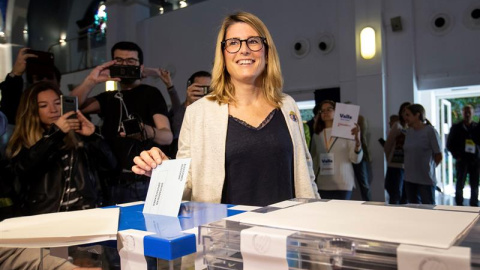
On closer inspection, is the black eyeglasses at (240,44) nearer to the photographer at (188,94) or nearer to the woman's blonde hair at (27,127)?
the photographer at (188,94)

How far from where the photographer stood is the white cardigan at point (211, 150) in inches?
52.1

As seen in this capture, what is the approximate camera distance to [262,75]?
1506 mm

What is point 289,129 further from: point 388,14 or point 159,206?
point 388,14

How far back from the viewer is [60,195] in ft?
6.41

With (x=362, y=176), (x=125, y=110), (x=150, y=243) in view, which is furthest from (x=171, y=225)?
(x=362, y=176)

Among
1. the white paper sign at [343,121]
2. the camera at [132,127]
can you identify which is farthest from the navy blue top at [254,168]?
the white paper sign at [343,121]

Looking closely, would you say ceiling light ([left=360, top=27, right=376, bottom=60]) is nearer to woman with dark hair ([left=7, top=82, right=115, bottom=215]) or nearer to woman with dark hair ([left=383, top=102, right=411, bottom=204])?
woman with dark hair ([left=383, top=102, right=411, bottom=204])

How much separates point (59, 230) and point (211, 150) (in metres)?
0.67

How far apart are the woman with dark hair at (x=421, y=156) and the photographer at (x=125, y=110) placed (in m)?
2.99

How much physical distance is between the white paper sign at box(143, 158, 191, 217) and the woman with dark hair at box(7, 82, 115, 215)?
3.72 ft

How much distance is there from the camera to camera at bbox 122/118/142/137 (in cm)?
204

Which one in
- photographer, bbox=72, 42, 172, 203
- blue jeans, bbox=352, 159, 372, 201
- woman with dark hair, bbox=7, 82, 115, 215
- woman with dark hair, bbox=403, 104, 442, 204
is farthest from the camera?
blue jeans, bbox=352, 159, 372, 201

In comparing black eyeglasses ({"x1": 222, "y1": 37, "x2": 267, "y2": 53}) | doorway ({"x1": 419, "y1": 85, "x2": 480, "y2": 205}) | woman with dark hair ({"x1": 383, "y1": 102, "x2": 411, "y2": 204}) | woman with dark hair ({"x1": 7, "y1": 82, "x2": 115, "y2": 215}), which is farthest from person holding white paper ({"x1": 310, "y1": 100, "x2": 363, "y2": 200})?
doorway ({"x1": 419, "y1": 85, "x2": 480, "y2": 205})

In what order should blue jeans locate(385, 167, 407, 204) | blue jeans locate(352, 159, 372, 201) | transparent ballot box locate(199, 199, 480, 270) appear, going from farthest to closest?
blue jeans locate(385, 167, 407, 204) → blue jeans locate(352, 159, 372, 201) → transparent ballot box locate(199, 199, 480, 270)
